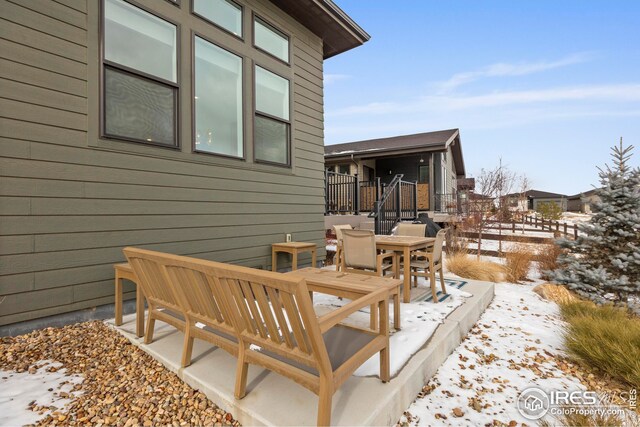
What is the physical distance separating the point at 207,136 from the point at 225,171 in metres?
0.52

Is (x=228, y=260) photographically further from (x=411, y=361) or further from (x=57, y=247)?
(x=411, y=361)

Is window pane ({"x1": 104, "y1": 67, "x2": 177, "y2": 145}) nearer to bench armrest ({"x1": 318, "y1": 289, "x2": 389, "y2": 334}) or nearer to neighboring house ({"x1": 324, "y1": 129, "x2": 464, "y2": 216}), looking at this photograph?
bench armrest ({"x1": 318, "y1": 289, "x2": 389, "y2": 334})

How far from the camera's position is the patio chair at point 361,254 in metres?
3.57

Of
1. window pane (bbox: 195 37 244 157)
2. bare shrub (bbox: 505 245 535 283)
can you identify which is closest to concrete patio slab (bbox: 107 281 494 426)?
window pane (bbox: 195 37 244 157)

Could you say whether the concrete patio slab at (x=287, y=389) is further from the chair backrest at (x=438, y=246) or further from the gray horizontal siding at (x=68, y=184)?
the chair backrest at (x=438, y=246)

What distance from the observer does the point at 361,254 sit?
3.69 m

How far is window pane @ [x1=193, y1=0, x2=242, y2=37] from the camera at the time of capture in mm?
3871

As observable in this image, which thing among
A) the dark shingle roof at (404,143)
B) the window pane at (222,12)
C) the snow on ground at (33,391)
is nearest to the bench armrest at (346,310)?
the snow on ground at (33,391)

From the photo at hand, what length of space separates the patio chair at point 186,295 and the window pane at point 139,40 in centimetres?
226

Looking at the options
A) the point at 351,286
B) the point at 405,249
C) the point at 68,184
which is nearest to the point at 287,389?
the point at 351,286

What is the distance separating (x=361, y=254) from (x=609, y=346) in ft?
7.68

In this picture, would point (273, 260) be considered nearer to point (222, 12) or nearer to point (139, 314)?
point (139, 314)

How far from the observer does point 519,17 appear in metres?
11.9

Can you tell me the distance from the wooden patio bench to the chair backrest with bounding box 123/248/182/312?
10 millimetres
